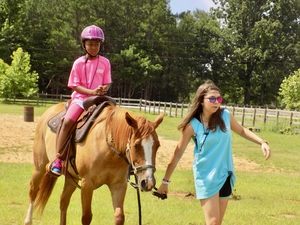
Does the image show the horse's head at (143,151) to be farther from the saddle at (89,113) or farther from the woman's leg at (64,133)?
the woman's leg at (64,133)

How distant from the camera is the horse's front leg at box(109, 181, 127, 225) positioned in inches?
167

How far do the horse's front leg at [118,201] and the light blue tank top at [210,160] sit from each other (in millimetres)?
1065

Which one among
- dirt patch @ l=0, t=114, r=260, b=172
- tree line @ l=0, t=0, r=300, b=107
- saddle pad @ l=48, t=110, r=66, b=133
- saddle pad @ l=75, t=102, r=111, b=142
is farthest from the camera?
tree line @ l=0, t=0, r=300, b=107

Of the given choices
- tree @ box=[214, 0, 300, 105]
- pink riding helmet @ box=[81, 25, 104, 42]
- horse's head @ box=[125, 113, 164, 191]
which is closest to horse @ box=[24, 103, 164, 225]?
horse's head @ box=[125, 113, 164, 191]

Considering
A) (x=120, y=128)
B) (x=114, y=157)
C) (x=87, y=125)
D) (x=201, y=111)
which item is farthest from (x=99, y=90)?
(x=201, y=111)

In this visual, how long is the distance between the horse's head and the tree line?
48.5m

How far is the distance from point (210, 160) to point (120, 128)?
1095 millimetres


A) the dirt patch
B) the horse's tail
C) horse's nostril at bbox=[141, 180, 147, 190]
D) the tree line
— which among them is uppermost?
the tree line

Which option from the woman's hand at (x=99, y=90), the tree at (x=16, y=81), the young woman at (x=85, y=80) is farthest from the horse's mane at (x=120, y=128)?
the tree at (x=16, y=81)

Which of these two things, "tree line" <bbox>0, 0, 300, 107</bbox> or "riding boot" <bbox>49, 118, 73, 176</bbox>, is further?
"tree line" <bbox>0, 0, 300, 107</bbox>

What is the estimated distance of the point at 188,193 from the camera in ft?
26.1

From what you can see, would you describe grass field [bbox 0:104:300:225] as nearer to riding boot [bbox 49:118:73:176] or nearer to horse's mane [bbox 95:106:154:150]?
riding boot [bbox 49:118:73:176]

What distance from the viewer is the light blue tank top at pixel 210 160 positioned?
359 centimetres

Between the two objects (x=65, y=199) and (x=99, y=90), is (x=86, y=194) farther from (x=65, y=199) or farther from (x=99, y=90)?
(x=99, y=90)
